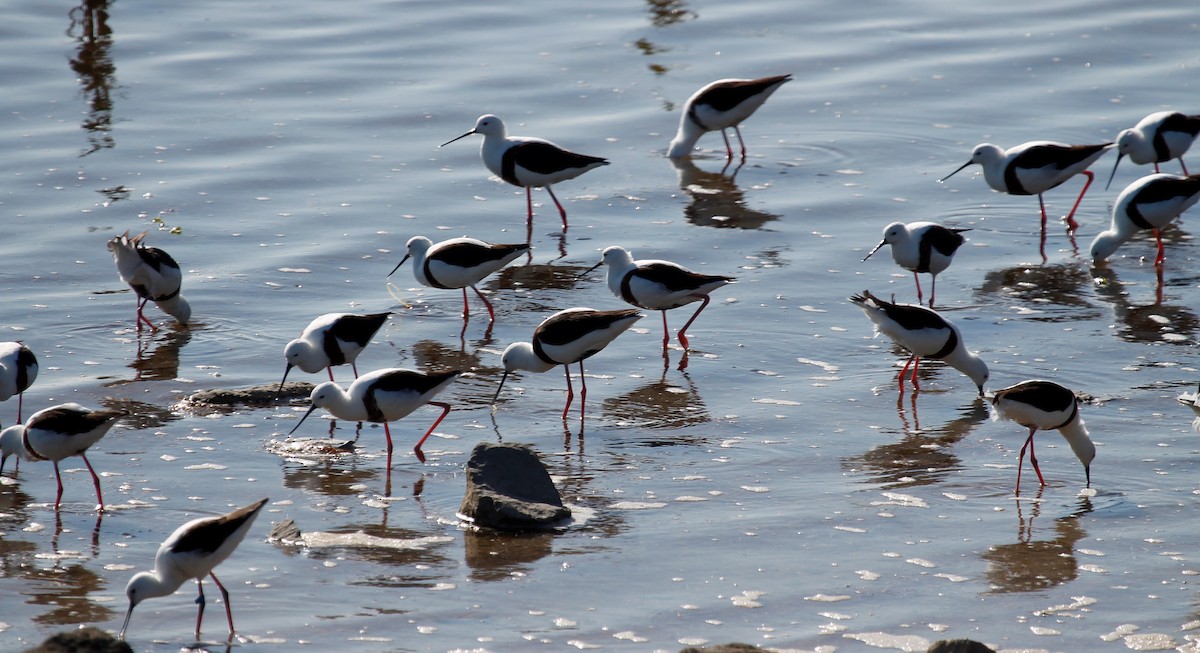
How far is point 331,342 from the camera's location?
10352 millimetres

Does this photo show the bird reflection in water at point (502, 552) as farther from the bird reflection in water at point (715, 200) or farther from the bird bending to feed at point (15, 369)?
the bird reflection in water at point (715, 200)

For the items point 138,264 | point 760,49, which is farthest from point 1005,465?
point 760,49

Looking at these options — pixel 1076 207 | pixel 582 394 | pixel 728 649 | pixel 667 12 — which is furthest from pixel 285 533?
pixel 667 12

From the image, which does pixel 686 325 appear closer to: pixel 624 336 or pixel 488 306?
pixel 624 336

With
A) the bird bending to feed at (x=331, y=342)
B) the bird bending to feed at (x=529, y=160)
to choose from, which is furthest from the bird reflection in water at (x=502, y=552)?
the bird bending to feed at (x=529, y=160)

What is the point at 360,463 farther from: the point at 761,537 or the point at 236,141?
the point at 236,141

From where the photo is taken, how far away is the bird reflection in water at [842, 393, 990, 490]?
358 inches

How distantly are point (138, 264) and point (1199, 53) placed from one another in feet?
47.1

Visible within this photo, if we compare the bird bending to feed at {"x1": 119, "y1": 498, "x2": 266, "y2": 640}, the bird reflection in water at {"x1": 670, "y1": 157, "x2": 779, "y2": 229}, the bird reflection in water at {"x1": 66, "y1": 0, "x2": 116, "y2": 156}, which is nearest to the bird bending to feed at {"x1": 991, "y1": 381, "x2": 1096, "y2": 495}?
the bird bending to feed at {"x1": 119, "y1": 498, "x2": 266, "y2": 640}

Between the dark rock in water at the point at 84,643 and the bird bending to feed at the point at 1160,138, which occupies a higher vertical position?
the bird bending to feed at the point at 1160,138

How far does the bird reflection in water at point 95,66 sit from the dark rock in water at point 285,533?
31.6 ft

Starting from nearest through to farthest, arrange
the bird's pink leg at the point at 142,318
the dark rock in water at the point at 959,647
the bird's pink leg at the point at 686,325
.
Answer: the dark rock in water at the point at 959,647 → the bird's pink leg at the point at 686,325 → the bird's pink leg at the point at 142,318

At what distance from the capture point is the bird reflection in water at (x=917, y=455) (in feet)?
29.8

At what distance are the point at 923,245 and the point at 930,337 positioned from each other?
80.8 inches
